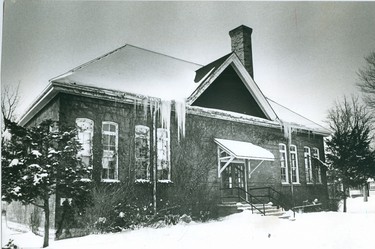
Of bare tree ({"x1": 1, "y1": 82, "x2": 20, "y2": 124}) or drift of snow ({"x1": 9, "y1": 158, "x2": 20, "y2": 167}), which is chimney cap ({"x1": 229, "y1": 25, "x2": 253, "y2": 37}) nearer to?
bare tree ({"x1": 1, "y1": 82, "x2": 20, "y2": 124})

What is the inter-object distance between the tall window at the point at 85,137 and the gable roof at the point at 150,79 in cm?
51

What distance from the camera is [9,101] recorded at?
525cm

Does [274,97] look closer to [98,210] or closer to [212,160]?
[212,160]

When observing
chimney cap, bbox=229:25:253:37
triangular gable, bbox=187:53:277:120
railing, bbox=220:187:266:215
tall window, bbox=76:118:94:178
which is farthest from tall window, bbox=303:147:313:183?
tall window, bbox=76:118:94:178

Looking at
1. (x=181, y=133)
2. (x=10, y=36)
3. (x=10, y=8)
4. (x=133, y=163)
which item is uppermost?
(x=10, y=8)

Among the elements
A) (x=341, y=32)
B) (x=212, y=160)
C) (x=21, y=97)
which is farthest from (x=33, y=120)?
(x=341, y=32)

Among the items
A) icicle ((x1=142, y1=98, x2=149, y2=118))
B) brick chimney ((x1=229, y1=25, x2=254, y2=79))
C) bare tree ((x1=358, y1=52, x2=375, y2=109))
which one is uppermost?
brick chimney ((x1=229, y1=25, x2=254, y2=79))

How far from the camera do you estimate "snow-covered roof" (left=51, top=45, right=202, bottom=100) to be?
20.7 feet

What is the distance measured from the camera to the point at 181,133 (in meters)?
6.96

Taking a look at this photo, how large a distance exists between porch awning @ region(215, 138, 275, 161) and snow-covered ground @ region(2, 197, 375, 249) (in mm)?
1136

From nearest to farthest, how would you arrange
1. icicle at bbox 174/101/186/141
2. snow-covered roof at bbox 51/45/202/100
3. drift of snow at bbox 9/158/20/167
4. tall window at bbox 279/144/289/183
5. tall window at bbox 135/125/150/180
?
1. drift of snow at bbox 9/158/20/167
2. snow-covered roof at bbox 51/45/202/100
3. tall window at bbox 135/125/150/180
4. icicle at bbox 174/101/186/141
5. tall window at bbox 279/144/289/183

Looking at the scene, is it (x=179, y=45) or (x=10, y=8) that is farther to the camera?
(x=179, y=45)

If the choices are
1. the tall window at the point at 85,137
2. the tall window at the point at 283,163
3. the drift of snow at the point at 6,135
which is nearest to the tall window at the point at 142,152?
the tall window at the point at 85,137

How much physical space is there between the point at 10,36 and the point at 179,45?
269cm
